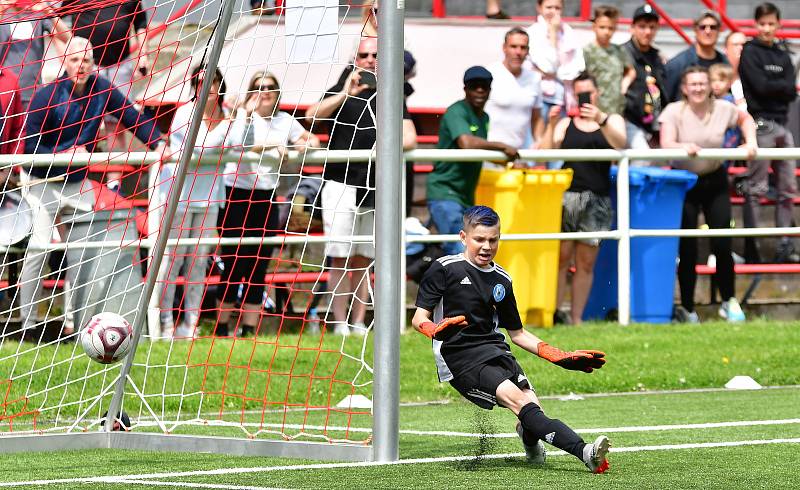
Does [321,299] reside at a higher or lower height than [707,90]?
lower

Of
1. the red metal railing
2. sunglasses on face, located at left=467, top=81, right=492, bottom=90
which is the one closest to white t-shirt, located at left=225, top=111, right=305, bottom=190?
sunglasses on face, located at left=467, top=81, right=492, bottom=90

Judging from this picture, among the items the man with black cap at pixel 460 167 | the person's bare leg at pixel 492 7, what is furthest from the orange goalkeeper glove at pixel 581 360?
the person's bare leg at pixel 492 7

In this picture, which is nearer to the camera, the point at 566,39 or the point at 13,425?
the point at 13,425

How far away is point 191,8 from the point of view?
9.06 metres

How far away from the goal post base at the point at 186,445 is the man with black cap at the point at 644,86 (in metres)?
6.99

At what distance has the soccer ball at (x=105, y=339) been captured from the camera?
8008 millimetres

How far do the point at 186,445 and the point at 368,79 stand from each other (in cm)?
235

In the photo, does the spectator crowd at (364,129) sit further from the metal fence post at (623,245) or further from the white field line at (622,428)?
the white field line at (622,428)

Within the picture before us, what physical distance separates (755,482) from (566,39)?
26.7 feet

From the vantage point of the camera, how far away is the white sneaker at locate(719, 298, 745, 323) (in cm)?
1310

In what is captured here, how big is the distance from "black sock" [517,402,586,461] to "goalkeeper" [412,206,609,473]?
5 centimetres

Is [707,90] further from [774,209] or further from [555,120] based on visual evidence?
[774,209]

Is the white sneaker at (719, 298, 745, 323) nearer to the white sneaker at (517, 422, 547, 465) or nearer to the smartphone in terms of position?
the smartphone

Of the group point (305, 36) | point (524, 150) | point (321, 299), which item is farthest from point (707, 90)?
point (305, 36)
